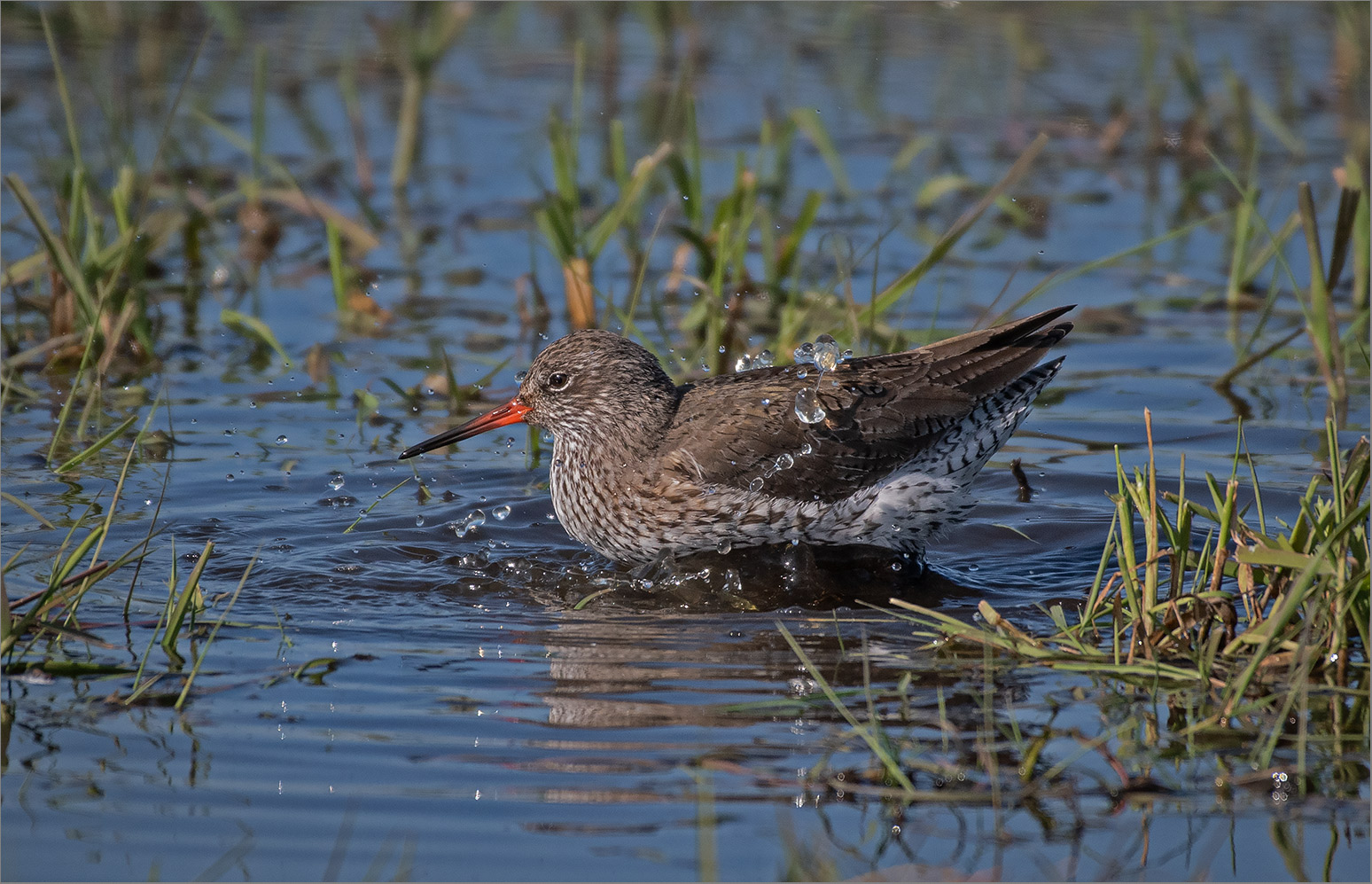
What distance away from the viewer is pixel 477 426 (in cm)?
660

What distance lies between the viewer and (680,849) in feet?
11.9

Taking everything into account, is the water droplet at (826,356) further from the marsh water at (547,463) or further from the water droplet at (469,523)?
the water droplet at (469,523)

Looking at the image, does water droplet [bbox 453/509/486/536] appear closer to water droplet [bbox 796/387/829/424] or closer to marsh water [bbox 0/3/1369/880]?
marsh water [bbox 0/3/1369/880]

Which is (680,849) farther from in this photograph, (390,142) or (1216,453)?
(390,142)

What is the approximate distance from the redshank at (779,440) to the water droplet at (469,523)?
1.11ft

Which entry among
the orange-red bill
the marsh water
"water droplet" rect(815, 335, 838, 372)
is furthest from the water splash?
the orange-red bill

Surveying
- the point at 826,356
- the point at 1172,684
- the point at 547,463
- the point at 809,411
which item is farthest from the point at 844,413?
the point at 1172,684

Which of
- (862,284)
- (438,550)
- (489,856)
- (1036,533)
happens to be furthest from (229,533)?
(862,284)

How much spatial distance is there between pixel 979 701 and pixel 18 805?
8.59 feet

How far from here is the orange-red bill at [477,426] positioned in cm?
653

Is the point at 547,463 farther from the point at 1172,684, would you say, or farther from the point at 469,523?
the point at 1172,684

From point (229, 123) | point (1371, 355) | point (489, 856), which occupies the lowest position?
point (489, 856)

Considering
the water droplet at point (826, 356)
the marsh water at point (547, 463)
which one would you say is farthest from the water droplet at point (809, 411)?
the marsh water at point (547, 463)

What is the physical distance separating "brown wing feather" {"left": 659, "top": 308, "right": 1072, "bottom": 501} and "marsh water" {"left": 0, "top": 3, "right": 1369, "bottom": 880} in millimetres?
437
